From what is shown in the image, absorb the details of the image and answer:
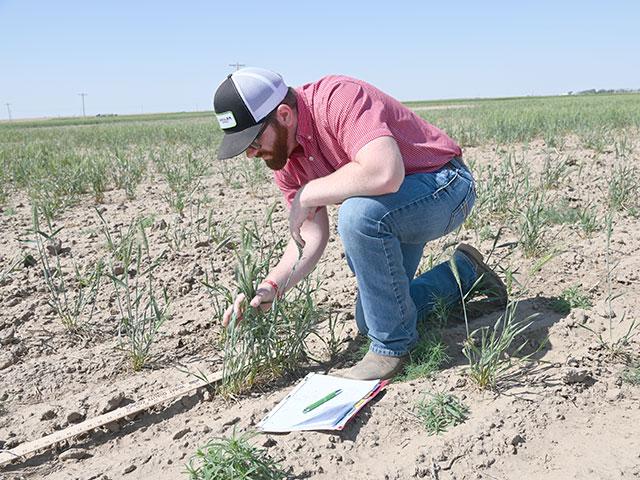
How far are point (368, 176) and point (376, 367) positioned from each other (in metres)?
0.69

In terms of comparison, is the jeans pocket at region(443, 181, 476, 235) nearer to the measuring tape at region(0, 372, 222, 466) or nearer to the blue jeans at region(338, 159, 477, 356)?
the blue jeans at region(338, 159, 477, 356)

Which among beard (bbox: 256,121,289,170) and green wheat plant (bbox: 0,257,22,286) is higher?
beard (bbox: 256,121,289,170)

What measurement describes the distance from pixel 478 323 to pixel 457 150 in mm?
734

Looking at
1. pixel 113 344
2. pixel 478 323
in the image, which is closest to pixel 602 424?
pixel 478 323

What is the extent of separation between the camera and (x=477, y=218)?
395cm

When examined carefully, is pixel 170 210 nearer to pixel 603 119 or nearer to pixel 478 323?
pixel 478 323

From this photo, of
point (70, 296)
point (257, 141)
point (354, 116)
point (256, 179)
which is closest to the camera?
point (354, 116)

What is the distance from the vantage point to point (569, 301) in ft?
8.70

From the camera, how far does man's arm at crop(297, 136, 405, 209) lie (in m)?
2.02

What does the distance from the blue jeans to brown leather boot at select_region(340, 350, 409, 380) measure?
25 millimetres

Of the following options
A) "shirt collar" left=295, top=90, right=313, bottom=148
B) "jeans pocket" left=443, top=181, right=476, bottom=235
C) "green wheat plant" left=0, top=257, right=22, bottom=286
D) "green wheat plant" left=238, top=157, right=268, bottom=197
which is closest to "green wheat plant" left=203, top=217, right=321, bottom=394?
"shirt collar" left=295, top=90, right=313, bottom=148

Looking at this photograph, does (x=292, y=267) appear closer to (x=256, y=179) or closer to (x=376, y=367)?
(x=376, y=367)

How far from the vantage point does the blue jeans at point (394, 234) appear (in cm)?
217

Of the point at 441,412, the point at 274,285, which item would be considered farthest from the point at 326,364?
the point at 441,412
